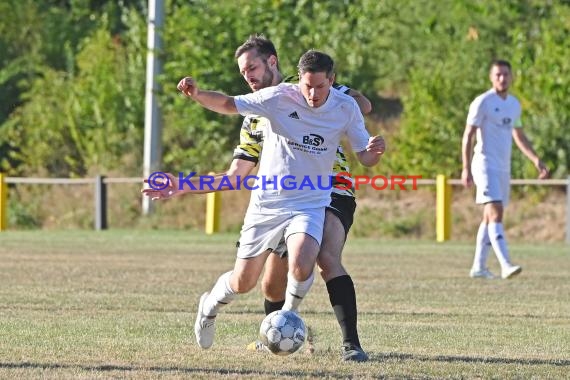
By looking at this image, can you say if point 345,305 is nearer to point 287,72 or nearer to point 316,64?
point 316,64

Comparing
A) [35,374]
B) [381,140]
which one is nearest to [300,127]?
[381,140]

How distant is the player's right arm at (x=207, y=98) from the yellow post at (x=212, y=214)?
61.0 ft

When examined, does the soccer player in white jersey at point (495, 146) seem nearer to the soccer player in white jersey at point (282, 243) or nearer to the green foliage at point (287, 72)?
Result: the soccer player in white jersey at point (282, 243)

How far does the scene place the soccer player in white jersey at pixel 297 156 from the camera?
800cm

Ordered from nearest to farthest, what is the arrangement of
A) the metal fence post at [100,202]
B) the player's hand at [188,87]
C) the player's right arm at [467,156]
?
the player's hand at [188,87] → the player's right arm at [467,156] → the metal fence post at [100,202]

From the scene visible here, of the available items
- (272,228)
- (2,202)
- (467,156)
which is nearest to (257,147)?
(272,228)

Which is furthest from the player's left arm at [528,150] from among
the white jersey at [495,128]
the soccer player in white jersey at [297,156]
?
the soccer player in white jersey at [297,156]

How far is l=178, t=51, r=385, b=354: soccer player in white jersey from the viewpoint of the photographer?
800cm

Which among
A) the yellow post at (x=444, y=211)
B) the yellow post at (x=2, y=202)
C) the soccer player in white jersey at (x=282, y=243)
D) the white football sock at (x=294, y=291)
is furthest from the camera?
the yellow post at (x=2, y=202)

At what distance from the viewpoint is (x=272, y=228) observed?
8.20 meters

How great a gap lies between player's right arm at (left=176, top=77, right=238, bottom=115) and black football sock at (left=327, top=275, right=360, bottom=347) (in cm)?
116

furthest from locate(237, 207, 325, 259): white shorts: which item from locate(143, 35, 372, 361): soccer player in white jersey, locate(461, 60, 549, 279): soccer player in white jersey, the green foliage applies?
the green foliage

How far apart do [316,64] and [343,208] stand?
1.01m

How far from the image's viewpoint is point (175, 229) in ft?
93.6
